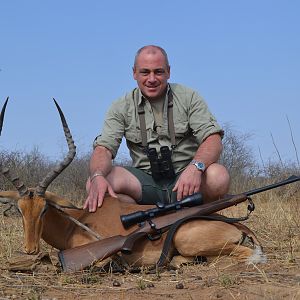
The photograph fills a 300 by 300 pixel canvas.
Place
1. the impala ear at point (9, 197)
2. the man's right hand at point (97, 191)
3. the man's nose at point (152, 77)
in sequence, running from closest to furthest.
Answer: the impala ear at point (9, 197)
the man's right hand at point (97, 191)
the man's nose at point (152, 77)

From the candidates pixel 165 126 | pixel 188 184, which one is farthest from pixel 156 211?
pixel 165 126

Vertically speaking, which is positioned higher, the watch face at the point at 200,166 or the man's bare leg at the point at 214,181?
the watch face at the point at 200,166

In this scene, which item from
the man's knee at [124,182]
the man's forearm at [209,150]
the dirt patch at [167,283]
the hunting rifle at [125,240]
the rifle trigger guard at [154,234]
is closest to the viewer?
the dirt patch at [167,283]

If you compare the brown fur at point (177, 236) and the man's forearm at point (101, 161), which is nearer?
the brown fur at point (177, 236)

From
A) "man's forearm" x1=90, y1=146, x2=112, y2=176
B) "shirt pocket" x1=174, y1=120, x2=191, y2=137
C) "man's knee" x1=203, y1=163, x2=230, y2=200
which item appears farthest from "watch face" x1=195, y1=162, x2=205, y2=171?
"man's forearm" x1=90, y1=146, x2=112, y2=176

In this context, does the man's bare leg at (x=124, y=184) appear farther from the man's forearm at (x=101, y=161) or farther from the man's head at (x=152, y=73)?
the man's head at (x=152, y=73)

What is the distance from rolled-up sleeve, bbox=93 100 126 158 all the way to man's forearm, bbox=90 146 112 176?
57 mm

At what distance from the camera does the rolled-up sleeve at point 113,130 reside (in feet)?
18.4

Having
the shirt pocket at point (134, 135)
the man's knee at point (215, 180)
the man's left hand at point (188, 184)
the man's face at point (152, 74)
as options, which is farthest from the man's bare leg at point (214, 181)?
the man's face at point (152, 74)

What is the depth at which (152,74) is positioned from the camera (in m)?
5.59

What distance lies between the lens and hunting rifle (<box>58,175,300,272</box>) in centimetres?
443

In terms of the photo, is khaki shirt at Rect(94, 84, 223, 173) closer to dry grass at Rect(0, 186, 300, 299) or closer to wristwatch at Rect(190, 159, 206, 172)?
wristwatch at Rect(190, 159, 206, 172)

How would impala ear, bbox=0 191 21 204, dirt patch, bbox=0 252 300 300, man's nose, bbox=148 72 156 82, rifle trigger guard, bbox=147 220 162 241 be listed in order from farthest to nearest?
man's nose, bbox=148 72 156 82 → impala ear, bbox=0 191 21 204 → rifle trigger guard, bbox=147 220 162 241 → dirt patch, bbox=0 252 300 300

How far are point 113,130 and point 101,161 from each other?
0.37 m
